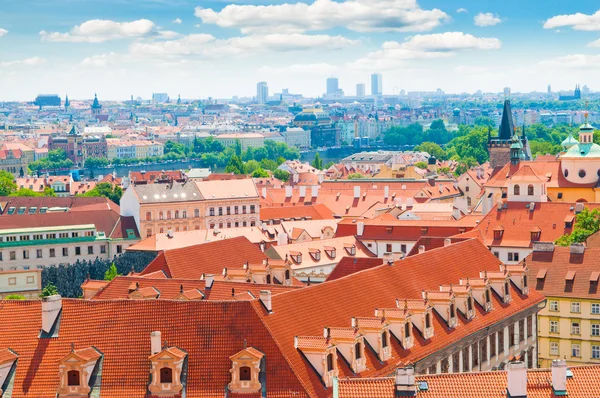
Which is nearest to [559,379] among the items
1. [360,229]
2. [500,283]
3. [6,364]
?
[6,364]

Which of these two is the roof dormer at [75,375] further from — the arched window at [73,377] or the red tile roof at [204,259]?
the red tile roof at [204,259]

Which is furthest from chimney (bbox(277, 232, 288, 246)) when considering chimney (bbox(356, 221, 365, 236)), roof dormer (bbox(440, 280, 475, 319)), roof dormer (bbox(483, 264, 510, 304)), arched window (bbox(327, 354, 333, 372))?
arched window (bbox(327, 354, 333, 372))

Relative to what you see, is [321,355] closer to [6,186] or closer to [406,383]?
[406,383]

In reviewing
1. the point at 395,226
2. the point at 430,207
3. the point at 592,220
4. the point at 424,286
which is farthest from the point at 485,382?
the point at 430,207

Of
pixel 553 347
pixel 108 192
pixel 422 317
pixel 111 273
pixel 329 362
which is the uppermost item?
pixel 329 362

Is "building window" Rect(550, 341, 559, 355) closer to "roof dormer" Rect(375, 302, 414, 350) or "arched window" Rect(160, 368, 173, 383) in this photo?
"roof dormer" Rect(375, 302, 414, 350)

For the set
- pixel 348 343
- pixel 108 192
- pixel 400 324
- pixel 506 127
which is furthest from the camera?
Result: pixel 506 127

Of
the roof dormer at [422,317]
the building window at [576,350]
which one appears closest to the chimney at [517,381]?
the roof dormer at [422,317]
